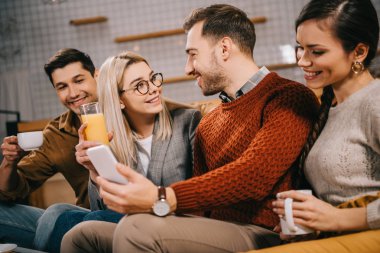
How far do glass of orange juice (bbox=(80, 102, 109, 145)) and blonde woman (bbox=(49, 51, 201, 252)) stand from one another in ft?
0.98

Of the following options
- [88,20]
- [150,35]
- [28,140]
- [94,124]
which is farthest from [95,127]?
[88,20]

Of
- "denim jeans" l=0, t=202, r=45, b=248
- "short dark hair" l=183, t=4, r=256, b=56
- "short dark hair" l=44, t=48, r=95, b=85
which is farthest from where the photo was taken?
"short dark hair" l=44, t=48, r=95, b=85

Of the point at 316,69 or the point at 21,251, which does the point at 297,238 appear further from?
the point at 21,251

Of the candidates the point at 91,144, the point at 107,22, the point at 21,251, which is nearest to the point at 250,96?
the point at 91,144

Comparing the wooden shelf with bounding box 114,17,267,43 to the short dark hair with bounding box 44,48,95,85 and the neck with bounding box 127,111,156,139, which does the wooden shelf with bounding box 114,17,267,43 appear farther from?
the neck with bounding box 127,111,156,139

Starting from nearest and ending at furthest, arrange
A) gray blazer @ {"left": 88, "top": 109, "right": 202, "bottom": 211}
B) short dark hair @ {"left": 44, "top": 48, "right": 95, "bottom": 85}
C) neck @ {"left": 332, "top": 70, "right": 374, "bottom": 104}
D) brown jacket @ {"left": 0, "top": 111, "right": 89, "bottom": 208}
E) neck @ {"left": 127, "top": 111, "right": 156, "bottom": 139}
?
1. neck @ {"left": 332, "top": 70, "right": 374, "bottom": 104}
2. gray blazer @ {"left": 88, "top": 109, "right": 202, "bottom": 211}
3. neck @ {"left": 127, "top": 111, "right": 156, "bottom": 139}
4. brown jacket @ {"left": 0, "top": 111, "right": 89, "bottom": 208}
5. short dark hair @ {"left": 44, "top": 48, "right": 95, "bottom": 85}

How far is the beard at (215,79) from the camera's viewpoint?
5.59 ft

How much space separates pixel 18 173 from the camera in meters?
2.27

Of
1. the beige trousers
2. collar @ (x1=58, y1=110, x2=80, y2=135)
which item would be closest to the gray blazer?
collar @ (x1=58, y1=110, x2=80, y2=135)

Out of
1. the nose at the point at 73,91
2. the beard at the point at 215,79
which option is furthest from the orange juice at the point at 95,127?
the nose at the point at 73,91

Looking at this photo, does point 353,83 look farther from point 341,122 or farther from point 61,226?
point 61,226

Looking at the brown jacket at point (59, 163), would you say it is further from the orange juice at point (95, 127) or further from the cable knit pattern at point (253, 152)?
the cable knit pattern at point (253, 152)

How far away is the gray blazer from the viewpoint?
6.37 ft

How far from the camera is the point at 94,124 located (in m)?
1.67
